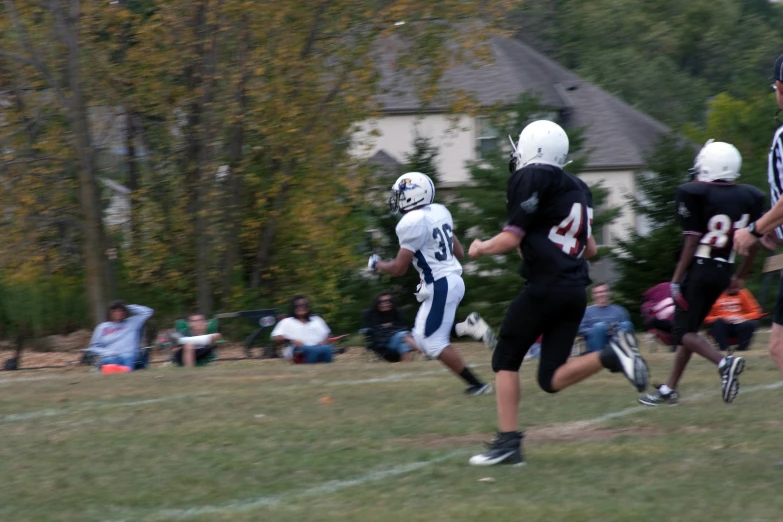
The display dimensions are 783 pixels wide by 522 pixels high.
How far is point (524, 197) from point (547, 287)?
519mm

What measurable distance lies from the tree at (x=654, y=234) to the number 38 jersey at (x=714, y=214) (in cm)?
1507

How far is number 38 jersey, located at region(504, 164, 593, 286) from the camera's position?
6.07 meters

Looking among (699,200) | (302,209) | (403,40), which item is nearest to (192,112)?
(302,209)

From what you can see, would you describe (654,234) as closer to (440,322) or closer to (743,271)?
(440,322)

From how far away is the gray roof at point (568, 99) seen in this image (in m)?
38.8

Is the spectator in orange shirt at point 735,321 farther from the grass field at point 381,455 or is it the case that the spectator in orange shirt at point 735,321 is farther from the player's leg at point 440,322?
the player's leg at point 440,322

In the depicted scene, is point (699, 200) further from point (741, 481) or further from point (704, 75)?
point (704, 75)

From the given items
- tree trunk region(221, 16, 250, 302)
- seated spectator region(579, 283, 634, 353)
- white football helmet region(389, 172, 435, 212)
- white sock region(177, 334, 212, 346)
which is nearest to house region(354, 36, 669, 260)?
tree trunk region(221, 16, 250, 302)

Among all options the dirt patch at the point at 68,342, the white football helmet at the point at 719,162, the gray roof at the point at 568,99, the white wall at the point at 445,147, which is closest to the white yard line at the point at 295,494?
the white football helmet at the point at 719,162

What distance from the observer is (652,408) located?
8.20 m

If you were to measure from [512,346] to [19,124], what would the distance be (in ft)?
52.2

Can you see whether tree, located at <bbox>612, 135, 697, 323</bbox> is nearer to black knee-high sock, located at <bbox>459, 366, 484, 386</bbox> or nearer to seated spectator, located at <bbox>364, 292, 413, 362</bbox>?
seated spectator, located at <bbox>364, 292, 413, 362</bbox>

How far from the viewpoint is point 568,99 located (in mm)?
41125

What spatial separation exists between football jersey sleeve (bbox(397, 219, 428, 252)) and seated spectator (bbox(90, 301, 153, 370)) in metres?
6.79
